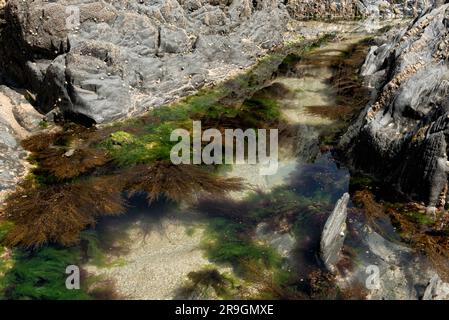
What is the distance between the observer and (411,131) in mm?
8961

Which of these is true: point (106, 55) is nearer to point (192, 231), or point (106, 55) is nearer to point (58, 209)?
point (58, 209)

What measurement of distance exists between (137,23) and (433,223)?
10.3 meters

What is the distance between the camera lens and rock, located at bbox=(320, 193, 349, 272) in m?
7.17

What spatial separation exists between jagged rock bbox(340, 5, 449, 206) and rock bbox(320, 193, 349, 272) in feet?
5.75

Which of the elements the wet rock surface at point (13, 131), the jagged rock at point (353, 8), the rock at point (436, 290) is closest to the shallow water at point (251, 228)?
the rock at point (436, 290)

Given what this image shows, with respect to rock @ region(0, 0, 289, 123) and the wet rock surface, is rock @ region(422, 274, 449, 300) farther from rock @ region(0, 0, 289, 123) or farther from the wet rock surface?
rock @ region(0, 0, 289, 123)

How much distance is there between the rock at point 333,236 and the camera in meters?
7.17

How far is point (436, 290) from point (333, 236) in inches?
67.7

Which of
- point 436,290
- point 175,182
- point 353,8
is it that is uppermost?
point 353,8

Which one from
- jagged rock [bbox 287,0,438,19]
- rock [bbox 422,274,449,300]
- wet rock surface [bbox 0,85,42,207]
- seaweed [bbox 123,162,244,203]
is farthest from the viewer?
jagged rock [bbox 287,0,438,19]

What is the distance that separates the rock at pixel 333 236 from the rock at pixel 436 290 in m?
→ 1.38

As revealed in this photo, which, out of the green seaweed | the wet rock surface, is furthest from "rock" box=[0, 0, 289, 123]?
the green seaweed

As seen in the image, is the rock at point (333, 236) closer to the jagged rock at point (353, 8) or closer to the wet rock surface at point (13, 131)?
the wet rock surface at point (13, 131)

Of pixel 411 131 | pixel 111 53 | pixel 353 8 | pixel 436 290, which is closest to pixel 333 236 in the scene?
pixel 436 290
